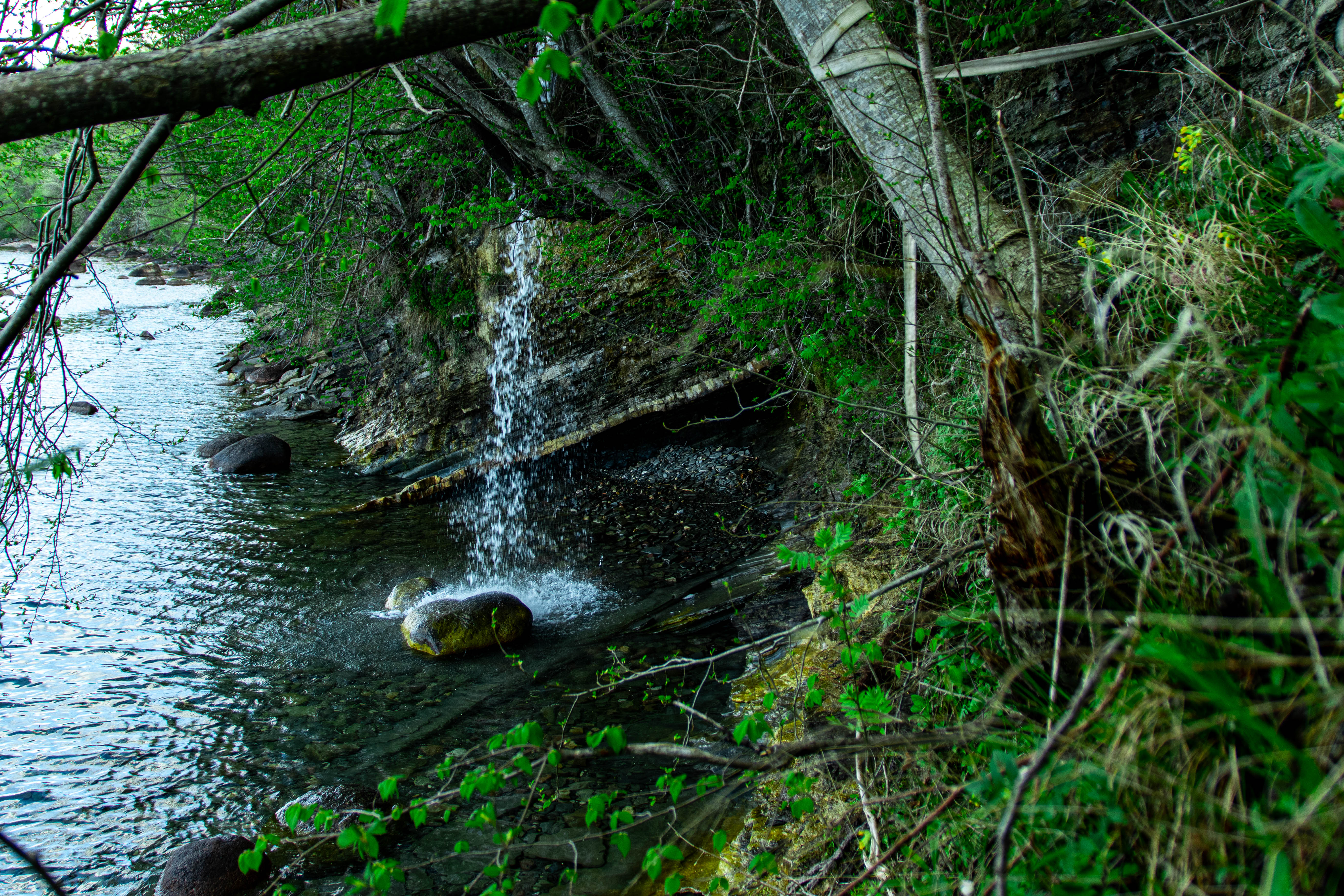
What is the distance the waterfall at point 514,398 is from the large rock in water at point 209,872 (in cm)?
495

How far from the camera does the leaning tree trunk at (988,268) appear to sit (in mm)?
1962

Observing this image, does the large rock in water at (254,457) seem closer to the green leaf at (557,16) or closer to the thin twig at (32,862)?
the thin twig at (32,862)

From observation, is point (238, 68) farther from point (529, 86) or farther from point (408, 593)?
point (408, 593)

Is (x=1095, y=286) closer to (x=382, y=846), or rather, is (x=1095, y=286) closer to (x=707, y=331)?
(x=382, y=846)

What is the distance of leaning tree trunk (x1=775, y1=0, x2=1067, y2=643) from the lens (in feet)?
6.44

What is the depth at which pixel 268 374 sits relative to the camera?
16172 mm

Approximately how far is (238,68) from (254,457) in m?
10.5

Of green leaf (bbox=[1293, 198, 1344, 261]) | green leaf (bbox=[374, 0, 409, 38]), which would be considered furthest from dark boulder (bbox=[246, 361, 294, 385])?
green leaf (bbox=[1293, 198, 1344, 261])

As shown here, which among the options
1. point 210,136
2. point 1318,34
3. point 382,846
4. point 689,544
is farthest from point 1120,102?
point 210,136

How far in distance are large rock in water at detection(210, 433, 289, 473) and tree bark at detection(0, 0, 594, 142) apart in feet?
33.5

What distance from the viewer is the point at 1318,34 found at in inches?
134

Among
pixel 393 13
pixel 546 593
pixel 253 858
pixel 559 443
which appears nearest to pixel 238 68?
pixel 393 13

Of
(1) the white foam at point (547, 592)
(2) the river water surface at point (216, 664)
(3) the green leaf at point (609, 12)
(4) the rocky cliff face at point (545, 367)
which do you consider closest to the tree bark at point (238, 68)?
(3) the green leaf at point (609, 12)

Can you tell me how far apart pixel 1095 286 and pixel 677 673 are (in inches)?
143
